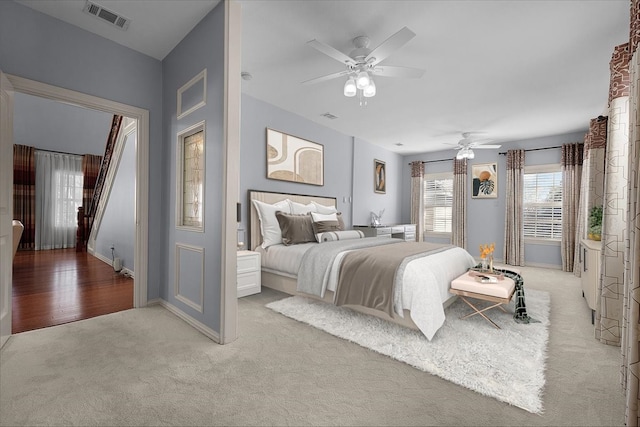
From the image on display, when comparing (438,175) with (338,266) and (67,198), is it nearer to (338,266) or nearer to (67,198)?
(338,266)

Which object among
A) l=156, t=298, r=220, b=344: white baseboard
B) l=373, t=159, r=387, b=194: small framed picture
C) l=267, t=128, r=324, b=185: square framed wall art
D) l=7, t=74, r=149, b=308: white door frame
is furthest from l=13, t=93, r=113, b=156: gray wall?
l=373, t=159, r=387, b=194: small framed picture

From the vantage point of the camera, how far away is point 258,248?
4.16m

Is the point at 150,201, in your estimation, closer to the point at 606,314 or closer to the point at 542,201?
the point at 606,314

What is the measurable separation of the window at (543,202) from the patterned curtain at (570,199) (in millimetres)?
220

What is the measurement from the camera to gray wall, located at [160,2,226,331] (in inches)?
95.3

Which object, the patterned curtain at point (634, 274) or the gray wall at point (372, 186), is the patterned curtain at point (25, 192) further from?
the patterned curtain at point (634, 274)

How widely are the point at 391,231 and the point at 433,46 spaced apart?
13.2 feet

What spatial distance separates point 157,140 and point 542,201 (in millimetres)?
7159

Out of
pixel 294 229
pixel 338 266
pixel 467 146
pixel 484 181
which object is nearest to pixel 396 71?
pixel 338 266

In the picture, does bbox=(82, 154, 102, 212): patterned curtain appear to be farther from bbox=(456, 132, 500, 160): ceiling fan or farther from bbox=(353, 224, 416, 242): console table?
bbox=(456, 132, 500, 160): ceiling fan

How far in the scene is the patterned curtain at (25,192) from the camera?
679 centimetres

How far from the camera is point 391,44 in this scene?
2367mm

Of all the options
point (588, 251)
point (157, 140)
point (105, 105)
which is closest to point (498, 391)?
point (588, 251)

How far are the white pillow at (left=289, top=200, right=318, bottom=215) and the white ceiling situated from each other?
156cm
